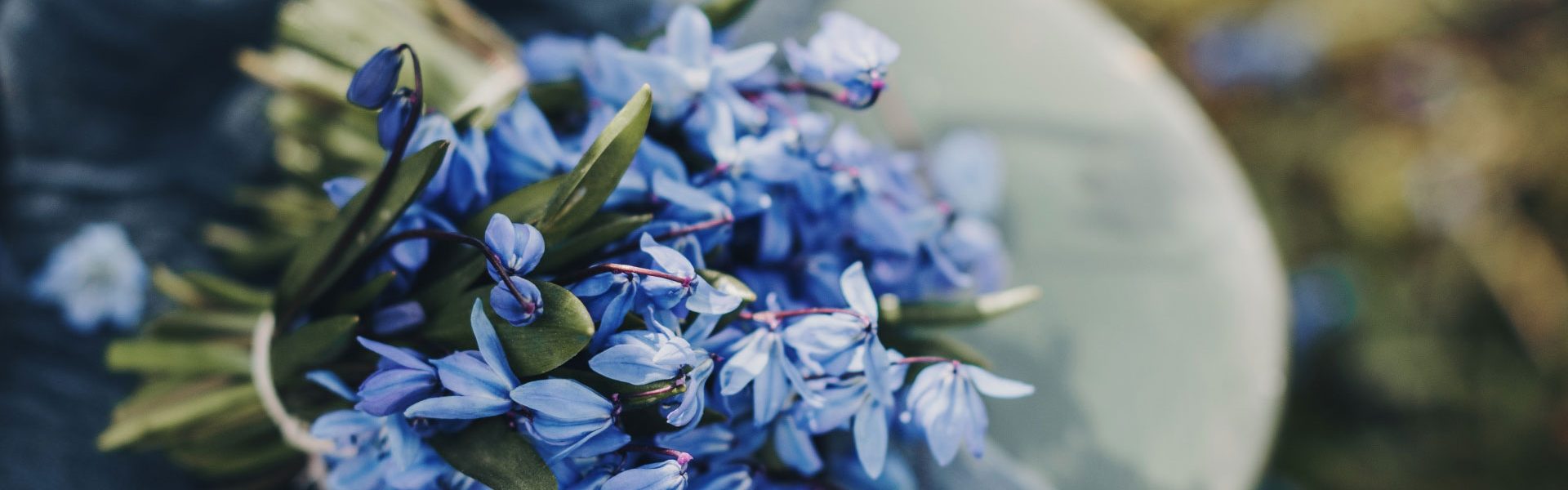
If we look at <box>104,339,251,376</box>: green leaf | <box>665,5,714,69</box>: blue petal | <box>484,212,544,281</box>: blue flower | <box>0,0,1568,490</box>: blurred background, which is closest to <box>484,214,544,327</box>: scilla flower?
<box>484,212,544,281</box>: blue flower

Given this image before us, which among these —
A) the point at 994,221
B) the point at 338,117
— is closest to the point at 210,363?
the point at 338,117

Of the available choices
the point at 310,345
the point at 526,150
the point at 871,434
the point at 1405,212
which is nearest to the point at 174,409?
the point at 310,345

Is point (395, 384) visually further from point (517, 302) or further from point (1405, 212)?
point (1405, 212)

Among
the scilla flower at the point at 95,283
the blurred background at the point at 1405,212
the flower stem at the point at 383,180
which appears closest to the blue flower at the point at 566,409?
the flower stem at the point at 383,180

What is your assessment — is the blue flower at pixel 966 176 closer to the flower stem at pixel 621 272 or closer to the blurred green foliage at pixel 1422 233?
the flower stem at pixel 621 272

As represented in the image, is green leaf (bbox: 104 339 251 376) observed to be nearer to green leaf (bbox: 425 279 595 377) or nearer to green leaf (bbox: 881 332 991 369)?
green leaf (bbox: 425 279 595 377)

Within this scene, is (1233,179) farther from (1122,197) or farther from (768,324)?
(768,324)
